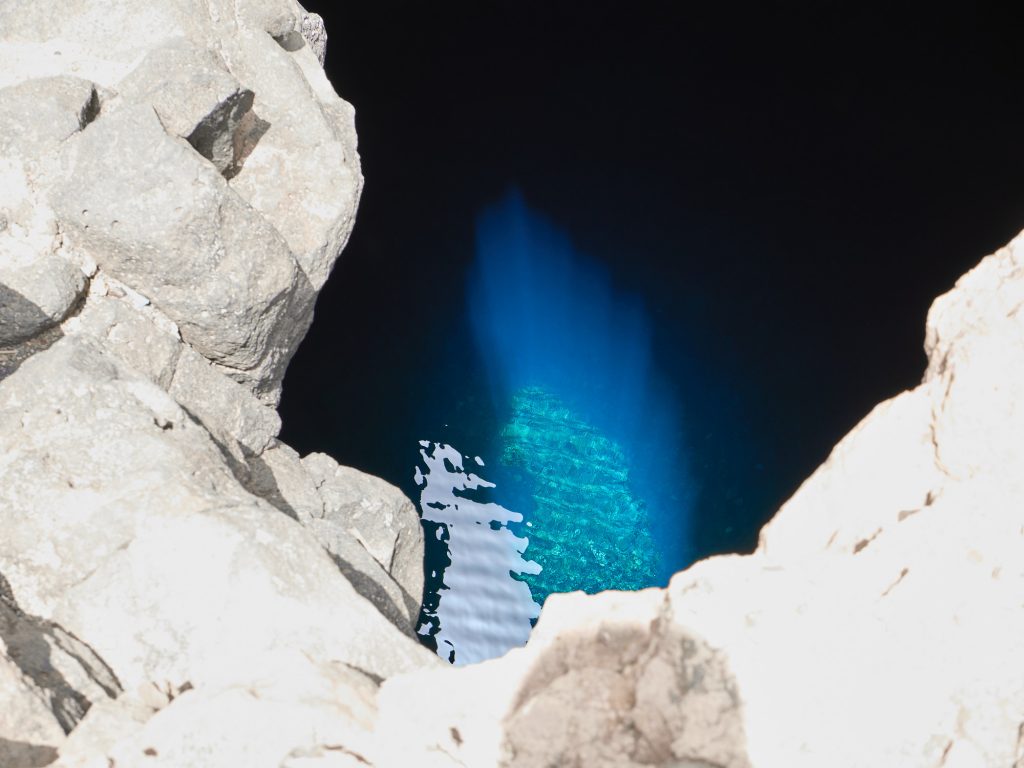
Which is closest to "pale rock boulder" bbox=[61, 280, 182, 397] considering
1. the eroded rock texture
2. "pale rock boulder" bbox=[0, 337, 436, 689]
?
the eroded rock texture

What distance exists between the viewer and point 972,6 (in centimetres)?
657

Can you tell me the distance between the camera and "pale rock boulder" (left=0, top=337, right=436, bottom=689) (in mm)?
2314

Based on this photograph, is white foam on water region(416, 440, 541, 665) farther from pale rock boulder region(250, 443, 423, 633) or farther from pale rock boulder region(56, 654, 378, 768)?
pale rock boulder region(56, 654, 378, 768)

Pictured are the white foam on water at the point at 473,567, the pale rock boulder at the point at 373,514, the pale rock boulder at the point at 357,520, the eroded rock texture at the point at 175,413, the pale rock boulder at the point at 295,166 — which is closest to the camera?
the eroded rock texture at the point at 175,413

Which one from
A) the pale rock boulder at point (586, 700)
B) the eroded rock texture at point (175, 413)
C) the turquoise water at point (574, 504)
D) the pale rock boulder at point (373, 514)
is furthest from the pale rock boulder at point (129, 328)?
the turquoise water at point (574, 504)

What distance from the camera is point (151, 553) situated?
7.91ft

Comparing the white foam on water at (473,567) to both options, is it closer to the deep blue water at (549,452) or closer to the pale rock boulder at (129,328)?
the deep blue water at (549,452)

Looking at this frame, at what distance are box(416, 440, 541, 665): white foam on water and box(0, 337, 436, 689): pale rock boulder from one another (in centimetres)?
297

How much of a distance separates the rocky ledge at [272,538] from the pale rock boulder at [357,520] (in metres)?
0.02

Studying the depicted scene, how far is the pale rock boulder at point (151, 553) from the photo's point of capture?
91.1 inches

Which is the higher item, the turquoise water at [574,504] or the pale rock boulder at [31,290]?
the turquoise water at [574,504]

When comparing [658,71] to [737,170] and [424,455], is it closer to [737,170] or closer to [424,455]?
[737,170]

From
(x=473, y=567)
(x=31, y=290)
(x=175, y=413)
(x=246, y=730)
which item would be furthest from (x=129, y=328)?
(x=473, y=567)

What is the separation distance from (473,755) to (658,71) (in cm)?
631
